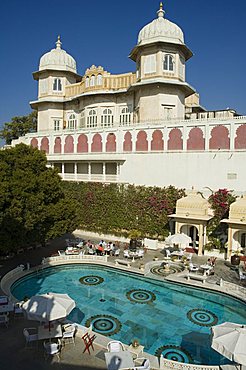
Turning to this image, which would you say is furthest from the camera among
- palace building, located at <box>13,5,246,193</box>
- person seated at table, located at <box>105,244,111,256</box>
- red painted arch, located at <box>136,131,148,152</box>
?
red painted arch, located at <box>136,131,148,152</box>

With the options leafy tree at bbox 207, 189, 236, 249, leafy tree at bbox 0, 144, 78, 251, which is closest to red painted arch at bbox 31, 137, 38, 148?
leafy tree at bbox 0, 144, 78, 251

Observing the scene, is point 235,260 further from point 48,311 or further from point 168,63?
point 168,63

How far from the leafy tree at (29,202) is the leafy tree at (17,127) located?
3341 cm

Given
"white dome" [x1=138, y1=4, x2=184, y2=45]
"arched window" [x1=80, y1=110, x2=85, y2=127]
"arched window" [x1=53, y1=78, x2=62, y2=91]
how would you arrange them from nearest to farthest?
"white dome" [x1=138, y1=4, x2=184, y2=45] < "arched window" [x1=80, y1=110, x2=85, y2=127] < "arched window" [x1=53, y1=78, x2=62, y2=91]

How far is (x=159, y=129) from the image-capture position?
84.1ft

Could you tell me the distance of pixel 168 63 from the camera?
29.8 meters

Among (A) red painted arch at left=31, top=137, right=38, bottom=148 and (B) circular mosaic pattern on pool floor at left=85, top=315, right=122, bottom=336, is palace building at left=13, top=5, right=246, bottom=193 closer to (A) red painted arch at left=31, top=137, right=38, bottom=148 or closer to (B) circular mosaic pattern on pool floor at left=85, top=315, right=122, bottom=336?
(A) red painted arch at left=31, top=137, right=38, bottom=148

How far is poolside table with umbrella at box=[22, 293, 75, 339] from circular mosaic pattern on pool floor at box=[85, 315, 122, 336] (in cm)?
219

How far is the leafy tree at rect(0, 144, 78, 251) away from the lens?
16.4 m

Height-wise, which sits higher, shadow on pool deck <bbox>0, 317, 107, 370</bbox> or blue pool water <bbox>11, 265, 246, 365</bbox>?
shadow on pool deck <bbox>0, 317, 107, 370</bbox>

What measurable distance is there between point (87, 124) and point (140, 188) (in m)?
13.0

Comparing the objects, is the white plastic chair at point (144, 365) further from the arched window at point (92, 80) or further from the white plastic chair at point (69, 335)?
the arched window at point (92, 80)

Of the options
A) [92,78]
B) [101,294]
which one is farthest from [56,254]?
[92,78]

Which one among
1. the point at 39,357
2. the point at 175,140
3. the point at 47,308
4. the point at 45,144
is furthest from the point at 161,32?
the point at 39,357
